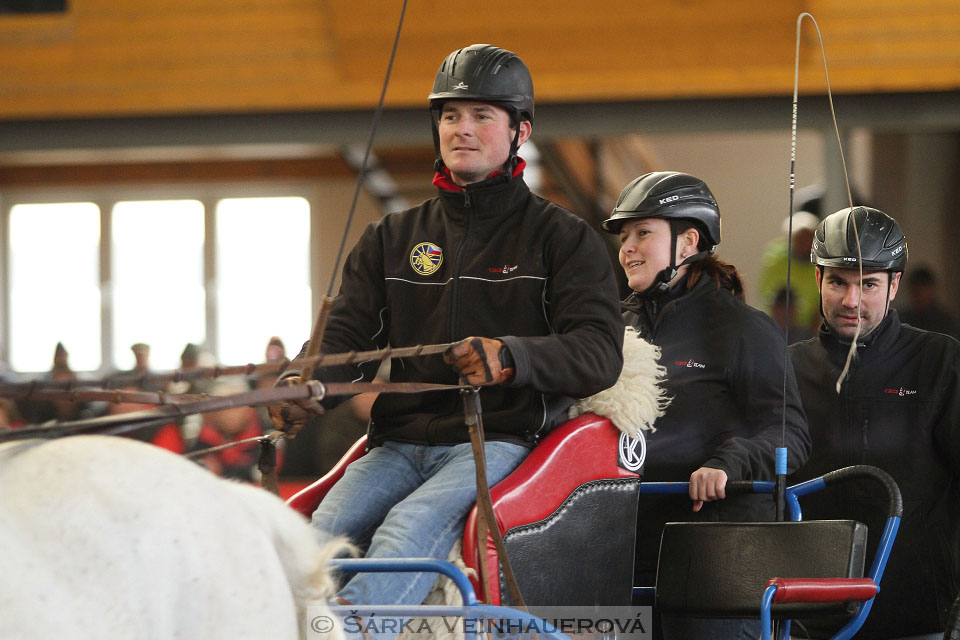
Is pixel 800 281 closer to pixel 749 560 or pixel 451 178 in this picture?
pixel 749 560

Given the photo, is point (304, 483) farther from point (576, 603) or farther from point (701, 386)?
point (576, 603)

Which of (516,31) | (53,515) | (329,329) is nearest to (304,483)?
(516,31)

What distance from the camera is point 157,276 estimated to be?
50.5 ft

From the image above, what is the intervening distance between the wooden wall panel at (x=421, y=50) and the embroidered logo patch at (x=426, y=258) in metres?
6.06

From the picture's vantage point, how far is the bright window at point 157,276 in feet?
50.0

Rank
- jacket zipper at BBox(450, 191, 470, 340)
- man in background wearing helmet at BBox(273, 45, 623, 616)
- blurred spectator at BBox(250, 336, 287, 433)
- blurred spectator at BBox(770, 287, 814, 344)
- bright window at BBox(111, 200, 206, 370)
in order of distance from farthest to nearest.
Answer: bright window at BBox(111, 200, 206, 370) → blurred spectator at BBox(770, 287, 814, 344) → blurred spectator at BBox(250, 336, 287, 433) → jacket zipper at BBox(450, 191, 470, 340) → man in background wearing helmet at BBox(273, 45, 623, 616)

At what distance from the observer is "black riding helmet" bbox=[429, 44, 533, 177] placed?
2.91 meters

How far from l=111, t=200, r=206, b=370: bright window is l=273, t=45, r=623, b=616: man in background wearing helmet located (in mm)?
12529

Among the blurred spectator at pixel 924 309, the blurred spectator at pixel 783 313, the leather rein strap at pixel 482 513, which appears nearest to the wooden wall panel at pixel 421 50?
the blurred spectator at pixel 924 309

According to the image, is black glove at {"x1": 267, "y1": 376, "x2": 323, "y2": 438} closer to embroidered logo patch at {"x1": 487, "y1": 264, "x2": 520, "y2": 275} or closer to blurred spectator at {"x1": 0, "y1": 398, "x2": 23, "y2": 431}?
embroidered logo patch at {"x1": 487, "y1": 264, "x2": 520, "y2": 275}

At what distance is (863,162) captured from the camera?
12.5 m

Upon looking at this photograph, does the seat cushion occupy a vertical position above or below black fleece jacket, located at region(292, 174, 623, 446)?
below

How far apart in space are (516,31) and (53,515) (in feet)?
25.9

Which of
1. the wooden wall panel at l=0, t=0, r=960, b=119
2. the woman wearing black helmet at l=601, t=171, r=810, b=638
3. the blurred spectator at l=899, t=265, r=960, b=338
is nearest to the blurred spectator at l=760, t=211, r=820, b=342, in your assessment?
the blurred spectator at l=899, t=265, r=960, b=338
